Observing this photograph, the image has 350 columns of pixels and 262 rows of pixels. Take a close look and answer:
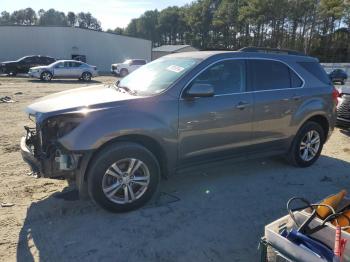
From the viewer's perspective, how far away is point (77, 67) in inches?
1050

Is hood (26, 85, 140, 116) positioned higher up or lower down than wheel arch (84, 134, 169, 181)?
higher up

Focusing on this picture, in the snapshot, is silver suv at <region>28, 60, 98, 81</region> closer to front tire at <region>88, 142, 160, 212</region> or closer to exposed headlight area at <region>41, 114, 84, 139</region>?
exposed headlight area at <region>41, 114, 84, 139</region>

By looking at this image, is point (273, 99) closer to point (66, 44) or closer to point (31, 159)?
point (31, 159)

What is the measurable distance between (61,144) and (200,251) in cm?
180

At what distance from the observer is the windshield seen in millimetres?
4629

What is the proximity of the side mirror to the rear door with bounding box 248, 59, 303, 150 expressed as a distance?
0.97 meters

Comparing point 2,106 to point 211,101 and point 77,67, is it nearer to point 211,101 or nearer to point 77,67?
point 211,101

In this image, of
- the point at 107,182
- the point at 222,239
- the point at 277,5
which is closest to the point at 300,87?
the point at 222,239

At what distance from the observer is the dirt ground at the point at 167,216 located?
3.57m

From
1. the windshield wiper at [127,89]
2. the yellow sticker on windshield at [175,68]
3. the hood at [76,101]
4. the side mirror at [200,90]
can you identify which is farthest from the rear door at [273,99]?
the hood at [76,101]

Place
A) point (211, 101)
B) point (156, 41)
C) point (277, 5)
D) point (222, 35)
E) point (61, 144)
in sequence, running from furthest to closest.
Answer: point (156, 41) → point (222, 35) → point (277, 5) → point (211, 101) → point (61, 144)

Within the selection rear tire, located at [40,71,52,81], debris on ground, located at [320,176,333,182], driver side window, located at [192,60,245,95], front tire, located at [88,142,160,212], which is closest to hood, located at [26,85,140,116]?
front tire, located at [88,142,160,212]

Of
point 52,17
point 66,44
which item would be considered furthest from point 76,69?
point 52,17

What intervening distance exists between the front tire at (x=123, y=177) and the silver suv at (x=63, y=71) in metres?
23.3
